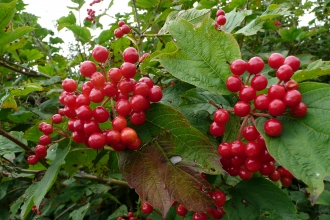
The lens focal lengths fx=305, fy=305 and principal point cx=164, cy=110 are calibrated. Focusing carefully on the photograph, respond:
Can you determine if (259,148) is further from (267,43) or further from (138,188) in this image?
(267,43)

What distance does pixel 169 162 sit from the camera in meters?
1.16

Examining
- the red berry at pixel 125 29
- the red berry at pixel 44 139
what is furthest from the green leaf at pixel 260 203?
the red berry at pixel 125 29

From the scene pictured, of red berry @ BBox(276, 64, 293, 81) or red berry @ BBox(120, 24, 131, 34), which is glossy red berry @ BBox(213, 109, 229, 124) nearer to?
red berry @ BBox(276, 64, 293, 81)

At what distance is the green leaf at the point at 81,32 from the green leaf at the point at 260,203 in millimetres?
2316

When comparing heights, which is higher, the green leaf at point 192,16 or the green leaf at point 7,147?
the green leaf at point 192,16

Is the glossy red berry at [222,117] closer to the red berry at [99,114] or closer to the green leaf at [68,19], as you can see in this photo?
the red berry at [99,114]

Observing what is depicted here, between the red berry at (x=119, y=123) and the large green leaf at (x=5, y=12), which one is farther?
the large green leaf at (x=5, y=12)

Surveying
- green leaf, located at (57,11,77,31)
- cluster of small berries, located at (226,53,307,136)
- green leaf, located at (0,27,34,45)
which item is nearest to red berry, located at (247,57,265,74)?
cluster of small berries, located at (226,53,307,136)

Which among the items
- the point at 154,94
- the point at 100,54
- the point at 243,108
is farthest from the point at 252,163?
the point at 100,54

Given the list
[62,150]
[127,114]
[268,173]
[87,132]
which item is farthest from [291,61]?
[62,150]

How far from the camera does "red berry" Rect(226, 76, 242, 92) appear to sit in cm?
118

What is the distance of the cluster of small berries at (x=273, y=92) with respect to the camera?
3.43 ft

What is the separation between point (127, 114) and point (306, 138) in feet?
2.14

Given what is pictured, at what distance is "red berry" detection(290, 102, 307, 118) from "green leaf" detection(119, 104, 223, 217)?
0.32 meters
